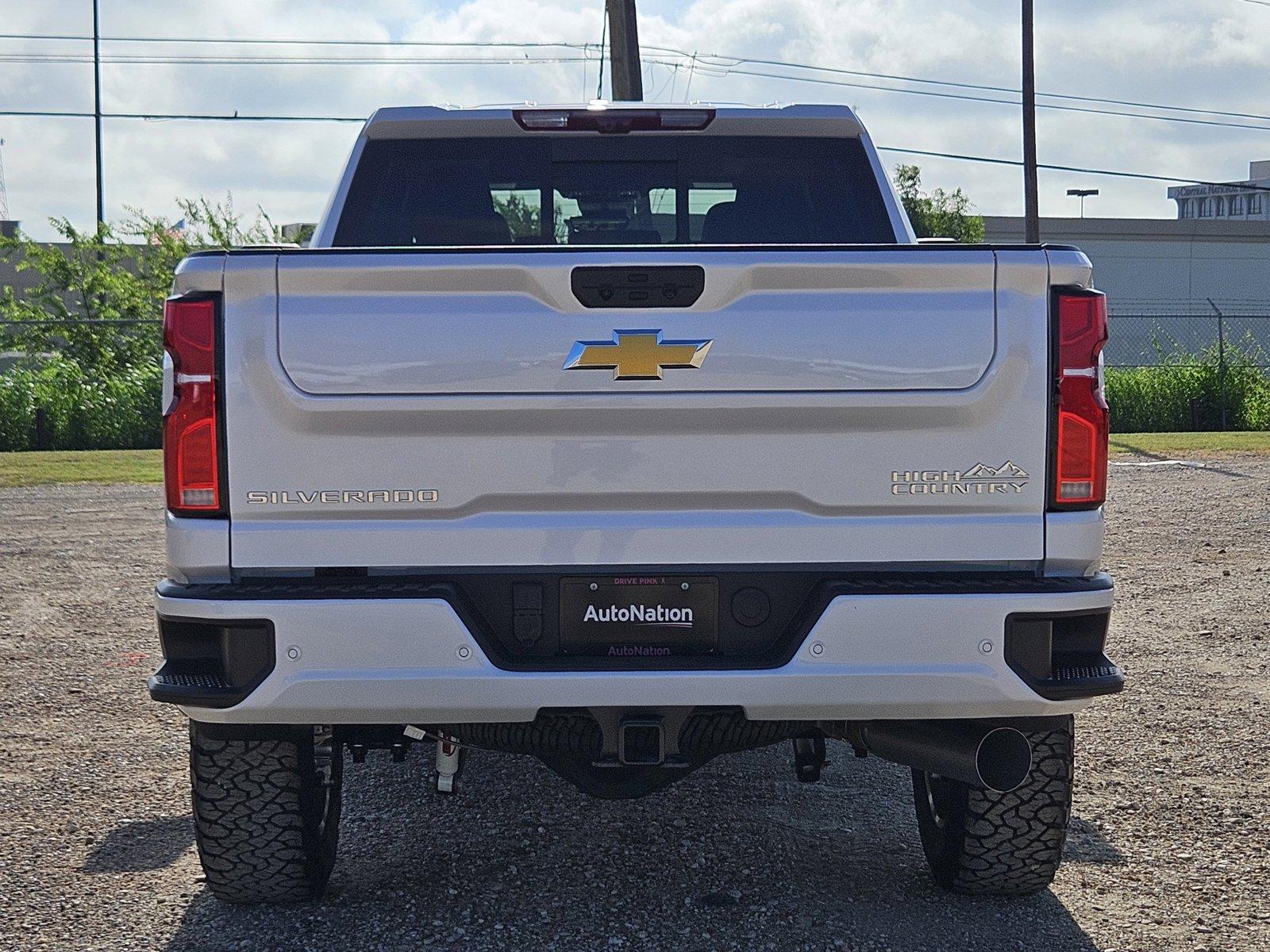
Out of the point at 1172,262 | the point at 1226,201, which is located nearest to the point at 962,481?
the point at 1172,262

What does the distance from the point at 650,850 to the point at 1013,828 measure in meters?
1.15

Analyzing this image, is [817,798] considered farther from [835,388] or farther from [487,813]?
[835,388]

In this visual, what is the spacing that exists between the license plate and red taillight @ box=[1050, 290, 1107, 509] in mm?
832

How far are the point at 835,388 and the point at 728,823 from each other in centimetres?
199

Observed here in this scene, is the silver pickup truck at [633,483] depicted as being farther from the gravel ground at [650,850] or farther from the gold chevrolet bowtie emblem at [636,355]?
the gravel ground at [650,850]

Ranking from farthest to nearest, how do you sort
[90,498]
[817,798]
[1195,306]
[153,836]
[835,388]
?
[1195,306] < [90,498] < [817,798] < [153,836] < [835,388]

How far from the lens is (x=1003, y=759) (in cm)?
360

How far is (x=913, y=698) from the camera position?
346 centimetres

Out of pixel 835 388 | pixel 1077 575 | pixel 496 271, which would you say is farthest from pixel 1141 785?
pixel 496 271

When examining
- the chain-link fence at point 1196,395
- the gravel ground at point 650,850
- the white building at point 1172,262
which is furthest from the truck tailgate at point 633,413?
the white building at point 1172,262

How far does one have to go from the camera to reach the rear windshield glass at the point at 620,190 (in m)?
5.05

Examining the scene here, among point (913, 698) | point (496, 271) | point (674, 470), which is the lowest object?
point (913, 698)

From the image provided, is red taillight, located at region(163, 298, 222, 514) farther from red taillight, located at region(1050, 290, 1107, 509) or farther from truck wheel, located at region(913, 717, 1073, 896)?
truck wheel, located at region(913, 717, 1073, 896)

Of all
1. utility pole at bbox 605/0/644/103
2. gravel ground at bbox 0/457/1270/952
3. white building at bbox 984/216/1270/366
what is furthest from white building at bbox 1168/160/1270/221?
gravel ground at bbox 0/457/1270/952
